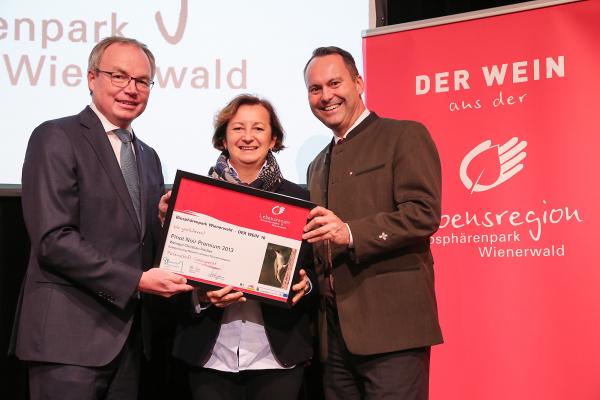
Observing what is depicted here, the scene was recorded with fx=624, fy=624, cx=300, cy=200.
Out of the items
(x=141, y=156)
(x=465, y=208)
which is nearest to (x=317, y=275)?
(x=141, y=156)

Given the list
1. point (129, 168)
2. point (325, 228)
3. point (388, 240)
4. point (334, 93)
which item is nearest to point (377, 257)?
point (388, 240)

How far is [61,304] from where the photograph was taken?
197 centimetres

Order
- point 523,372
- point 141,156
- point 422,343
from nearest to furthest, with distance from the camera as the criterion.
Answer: point 422,343 → point 141,156 → point 523,372

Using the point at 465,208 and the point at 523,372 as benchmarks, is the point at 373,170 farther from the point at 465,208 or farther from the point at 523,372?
the point at 523,372

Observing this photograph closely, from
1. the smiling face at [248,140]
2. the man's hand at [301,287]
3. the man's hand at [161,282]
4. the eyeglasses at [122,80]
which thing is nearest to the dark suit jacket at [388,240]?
the man's hand at [301,287]

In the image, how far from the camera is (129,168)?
219cm

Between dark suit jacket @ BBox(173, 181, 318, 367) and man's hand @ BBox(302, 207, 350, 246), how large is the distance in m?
0.27

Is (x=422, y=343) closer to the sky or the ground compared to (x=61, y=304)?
closer to the ground

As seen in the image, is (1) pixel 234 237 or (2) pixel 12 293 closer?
(1) pixel 234 237

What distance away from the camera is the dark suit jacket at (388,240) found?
2059 millimetres

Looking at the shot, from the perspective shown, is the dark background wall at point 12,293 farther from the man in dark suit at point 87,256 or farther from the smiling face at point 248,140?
the smiling face at point 248,140

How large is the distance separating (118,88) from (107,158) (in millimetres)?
267

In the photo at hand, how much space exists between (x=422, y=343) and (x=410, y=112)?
138 centimetres

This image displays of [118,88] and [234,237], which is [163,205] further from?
[118,88]
